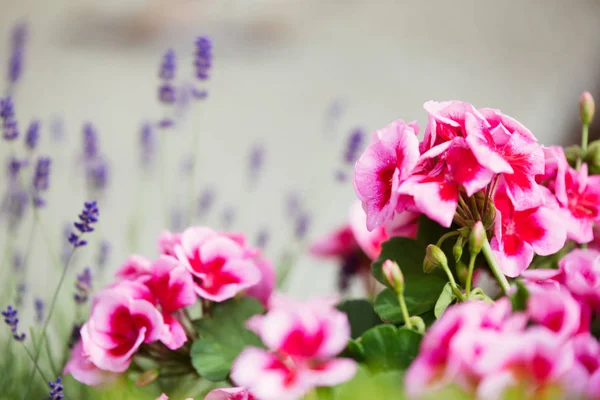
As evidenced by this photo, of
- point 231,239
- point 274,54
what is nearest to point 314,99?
point 274,54

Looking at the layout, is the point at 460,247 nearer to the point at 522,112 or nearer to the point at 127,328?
the point at 127,328

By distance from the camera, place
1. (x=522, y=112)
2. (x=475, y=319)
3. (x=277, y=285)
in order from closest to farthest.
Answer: (x=475, y=319)
(x=277, y=285)
(x=522, y=112)

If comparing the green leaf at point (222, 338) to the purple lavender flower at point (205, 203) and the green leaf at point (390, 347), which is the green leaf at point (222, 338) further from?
the purple lavender flower at point (205, 203)

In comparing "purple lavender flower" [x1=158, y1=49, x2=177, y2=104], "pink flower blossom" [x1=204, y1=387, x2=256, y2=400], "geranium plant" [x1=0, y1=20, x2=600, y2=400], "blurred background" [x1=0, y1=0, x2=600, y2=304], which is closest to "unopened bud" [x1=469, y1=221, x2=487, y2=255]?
"geranium plant" [x1=0, y1=20, x2=600, y2=400]

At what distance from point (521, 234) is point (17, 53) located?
1.72 ft

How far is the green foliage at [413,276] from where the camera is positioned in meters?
0.29

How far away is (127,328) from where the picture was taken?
12.0 inches

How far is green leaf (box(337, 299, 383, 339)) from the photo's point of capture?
0.32 m

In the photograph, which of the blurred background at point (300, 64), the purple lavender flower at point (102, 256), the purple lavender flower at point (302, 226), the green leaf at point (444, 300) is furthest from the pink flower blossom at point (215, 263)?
the blurred background at point (300, 64)

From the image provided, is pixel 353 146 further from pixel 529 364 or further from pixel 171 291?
pixel 529 364

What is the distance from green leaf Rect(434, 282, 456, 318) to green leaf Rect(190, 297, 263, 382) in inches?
4.1

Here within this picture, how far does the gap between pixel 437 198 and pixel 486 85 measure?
1.78 m

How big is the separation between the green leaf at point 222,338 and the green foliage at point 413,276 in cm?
7

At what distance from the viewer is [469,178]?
245mm
